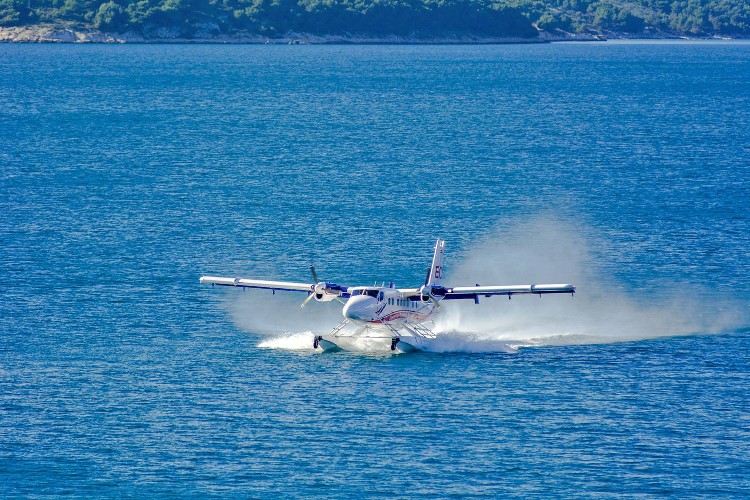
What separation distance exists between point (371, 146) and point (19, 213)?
75.1m

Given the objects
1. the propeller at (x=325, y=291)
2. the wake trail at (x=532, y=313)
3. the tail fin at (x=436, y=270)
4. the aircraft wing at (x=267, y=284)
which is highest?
the tail fin at (x=436, y=270)

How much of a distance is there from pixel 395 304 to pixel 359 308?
10.3ft

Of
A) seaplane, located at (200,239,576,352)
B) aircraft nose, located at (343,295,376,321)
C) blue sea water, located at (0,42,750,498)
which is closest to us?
blue sea water, located at (0,42,750,498)

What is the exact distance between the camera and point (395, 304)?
81375 millimetres

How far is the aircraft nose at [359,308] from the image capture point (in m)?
79.1

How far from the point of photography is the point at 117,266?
10675 centimetres

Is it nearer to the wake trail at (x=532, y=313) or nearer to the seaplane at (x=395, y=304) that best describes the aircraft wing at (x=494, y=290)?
the seaplane at (x=395, y=304)

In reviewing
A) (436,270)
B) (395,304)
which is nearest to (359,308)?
(395,304)

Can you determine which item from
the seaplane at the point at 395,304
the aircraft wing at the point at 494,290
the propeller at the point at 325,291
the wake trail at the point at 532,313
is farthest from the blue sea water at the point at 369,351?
the propeller at the point at 325,291

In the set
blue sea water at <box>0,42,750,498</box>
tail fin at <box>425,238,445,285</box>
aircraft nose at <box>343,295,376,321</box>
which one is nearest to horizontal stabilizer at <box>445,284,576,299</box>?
tail fin at <box>425,238,445,285</box>

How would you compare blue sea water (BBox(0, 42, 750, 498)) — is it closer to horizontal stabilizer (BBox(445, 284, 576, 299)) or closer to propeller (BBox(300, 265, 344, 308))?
horizontal stabilizer (BBox(445, 284, 576, 299))

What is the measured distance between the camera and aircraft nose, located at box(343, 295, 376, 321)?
79062 mm

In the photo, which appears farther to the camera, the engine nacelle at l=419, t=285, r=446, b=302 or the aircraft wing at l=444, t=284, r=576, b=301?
the engine nacelle at l=419, t=285, r=446, b=302

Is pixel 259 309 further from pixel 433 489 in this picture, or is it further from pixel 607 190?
pixel 607 190
